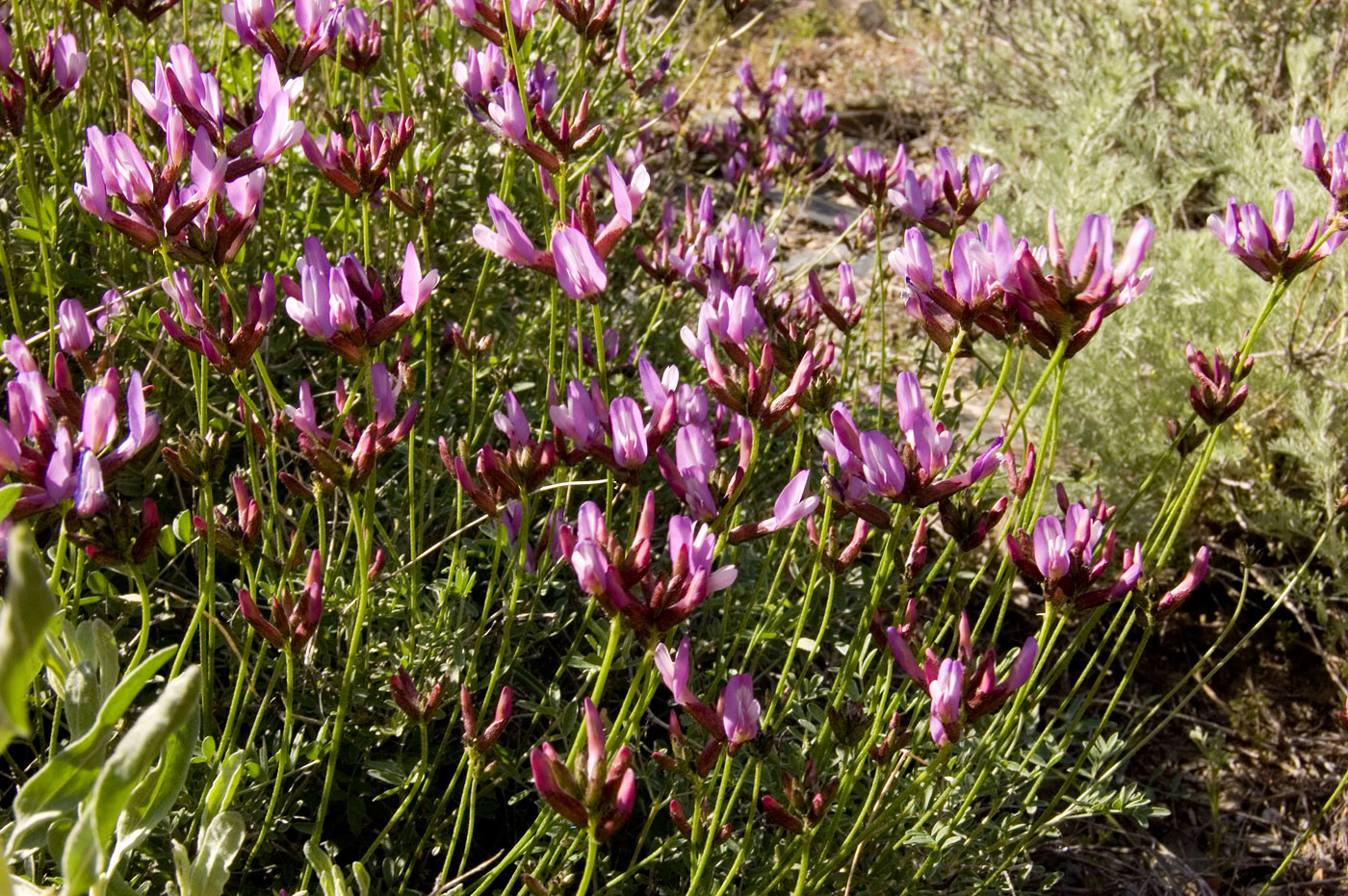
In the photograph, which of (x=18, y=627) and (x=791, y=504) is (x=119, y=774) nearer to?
(x=18, y=627)

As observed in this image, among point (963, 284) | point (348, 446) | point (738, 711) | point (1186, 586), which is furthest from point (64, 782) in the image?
point (1186, 586)

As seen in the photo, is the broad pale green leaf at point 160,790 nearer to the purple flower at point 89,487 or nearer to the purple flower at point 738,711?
the purple flower at point 89,487

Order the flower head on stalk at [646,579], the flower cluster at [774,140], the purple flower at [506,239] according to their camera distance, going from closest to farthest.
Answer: the flower head on stalk at [646,579] < the purple flower at [506,239] < the flower cluster at [774,140]

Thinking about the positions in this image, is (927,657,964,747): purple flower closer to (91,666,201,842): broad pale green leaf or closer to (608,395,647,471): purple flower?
(608,395,647,471): purple flower

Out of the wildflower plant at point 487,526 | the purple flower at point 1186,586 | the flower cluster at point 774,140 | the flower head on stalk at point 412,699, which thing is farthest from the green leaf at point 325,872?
the flower cluster at point 774,140

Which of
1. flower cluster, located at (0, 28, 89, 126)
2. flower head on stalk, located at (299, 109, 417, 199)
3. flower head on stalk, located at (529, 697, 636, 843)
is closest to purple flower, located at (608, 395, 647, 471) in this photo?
flower head on stalk, located at (529, 697, 636, 843)

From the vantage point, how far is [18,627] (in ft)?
2.48

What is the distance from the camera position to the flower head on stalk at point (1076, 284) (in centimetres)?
133

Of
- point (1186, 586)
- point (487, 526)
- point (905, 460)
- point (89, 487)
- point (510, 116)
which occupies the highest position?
point (510, 116)

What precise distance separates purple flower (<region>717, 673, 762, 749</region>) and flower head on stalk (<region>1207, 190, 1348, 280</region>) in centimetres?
106

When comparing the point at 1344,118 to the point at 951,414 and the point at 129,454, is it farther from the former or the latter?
the point at 129,454

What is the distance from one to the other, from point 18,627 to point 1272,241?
69.0 inches

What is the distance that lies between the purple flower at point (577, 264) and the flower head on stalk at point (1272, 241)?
3.20ft

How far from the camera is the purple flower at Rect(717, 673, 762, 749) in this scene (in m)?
1.37
